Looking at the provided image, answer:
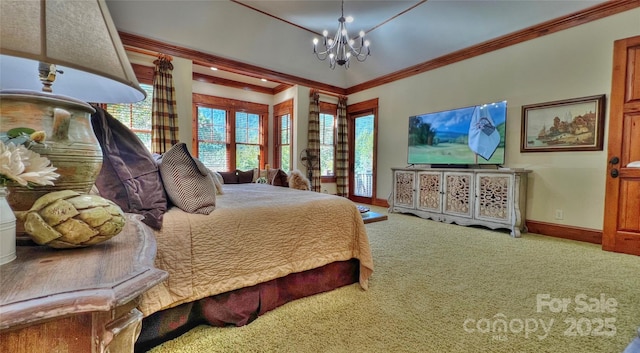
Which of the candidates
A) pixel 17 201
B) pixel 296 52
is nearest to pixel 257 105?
pixel 296 52

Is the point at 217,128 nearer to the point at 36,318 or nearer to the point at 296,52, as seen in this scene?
the point at 296,52

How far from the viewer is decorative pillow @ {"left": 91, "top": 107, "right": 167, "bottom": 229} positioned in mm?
1191

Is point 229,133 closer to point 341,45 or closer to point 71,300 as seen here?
point 341,45

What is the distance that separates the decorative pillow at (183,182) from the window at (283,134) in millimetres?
4383

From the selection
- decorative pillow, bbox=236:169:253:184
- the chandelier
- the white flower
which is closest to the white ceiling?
the chandelier

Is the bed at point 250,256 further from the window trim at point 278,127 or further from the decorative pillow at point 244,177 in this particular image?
the window trim at point 278,127

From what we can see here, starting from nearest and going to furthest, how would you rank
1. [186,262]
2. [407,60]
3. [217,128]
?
[186,262] → [407,60] → [217,128]

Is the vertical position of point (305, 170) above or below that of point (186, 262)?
above

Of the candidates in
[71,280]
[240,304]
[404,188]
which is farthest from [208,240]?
[404,188]

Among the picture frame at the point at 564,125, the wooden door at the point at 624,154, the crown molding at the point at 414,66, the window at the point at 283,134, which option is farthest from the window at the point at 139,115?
the wooden door at the point at 624,154

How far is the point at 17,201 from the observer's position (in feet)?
2.04

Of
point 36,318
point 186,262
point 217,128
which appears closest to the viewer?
point 36,318

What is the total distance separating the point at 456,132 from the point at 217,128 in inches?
183

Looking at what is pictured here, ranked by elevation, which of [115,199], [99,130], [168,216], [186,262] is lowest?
[186,262]
